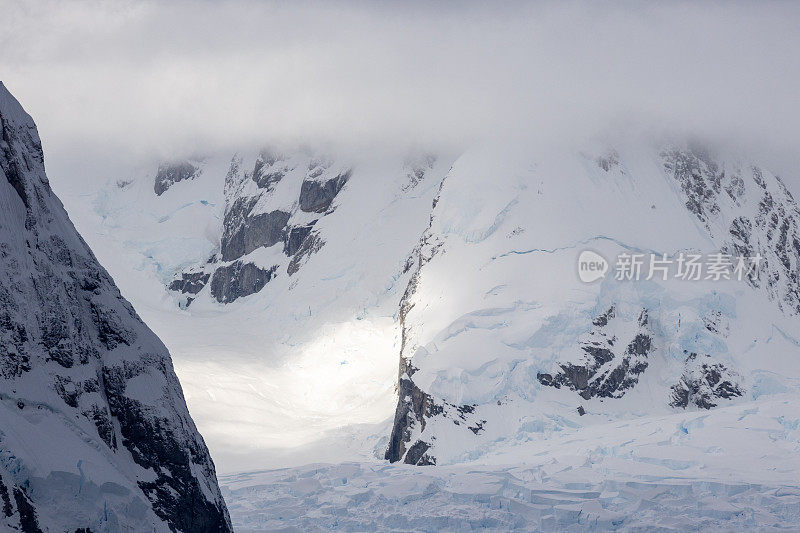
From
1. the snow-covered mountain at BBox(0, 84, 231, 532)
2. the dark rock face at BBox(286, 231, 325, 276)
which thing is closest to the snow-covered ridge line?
the dark rock face at BBox(286, 231, 325, 276)

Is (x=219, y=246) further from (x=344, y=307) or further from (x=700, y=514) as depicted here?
(x=700, y=514)

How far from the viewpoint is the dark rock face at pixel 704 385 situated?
7444 centimetres

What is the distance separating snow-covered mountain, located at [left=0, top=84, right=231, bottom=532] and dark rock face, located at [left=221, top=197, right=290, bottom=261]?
4136 inches

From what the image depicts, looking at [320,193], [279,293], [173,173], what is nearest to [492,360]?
[279,293]

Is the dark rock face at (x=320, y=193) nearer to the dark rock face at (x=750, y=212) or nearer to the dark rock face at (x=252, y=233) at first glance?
the dark rock face at (x=252, y=233)

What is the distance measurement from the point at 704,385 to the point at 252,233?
2534 inches

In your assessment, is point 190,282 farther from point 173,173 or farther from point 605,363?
point 605,363

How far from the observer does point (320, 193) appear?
407ft

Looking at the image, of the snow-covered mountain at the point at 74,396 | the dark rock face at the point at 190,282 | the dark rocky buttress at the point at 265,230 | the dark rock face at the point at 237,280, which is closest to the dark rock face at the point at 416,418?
the dark rocky buttress at the point at 265,230

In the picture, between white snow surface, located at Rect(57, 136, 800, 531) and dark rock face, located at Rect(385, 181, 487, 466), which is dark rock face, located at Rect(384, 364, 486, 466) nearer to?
dark rock face, located at Rect(385, 181, 487, 466)

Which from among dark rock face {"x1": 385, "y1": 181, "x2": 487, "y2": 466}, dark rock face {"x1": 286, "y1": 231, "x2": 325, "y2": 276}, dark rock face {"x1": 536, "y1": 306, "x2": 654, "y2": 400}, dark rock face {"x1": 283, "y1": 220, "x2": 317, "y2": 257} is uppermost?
dark rock face {"x1": 283, "y1": 220, "x2": 317, "y2": 257}

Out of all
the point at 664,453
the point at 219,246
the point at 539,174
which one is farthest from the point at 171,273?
the point at 664,453

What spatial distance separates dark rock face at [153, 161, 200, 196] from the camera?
143375 mm

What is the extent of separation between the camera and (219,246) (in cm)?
13138
